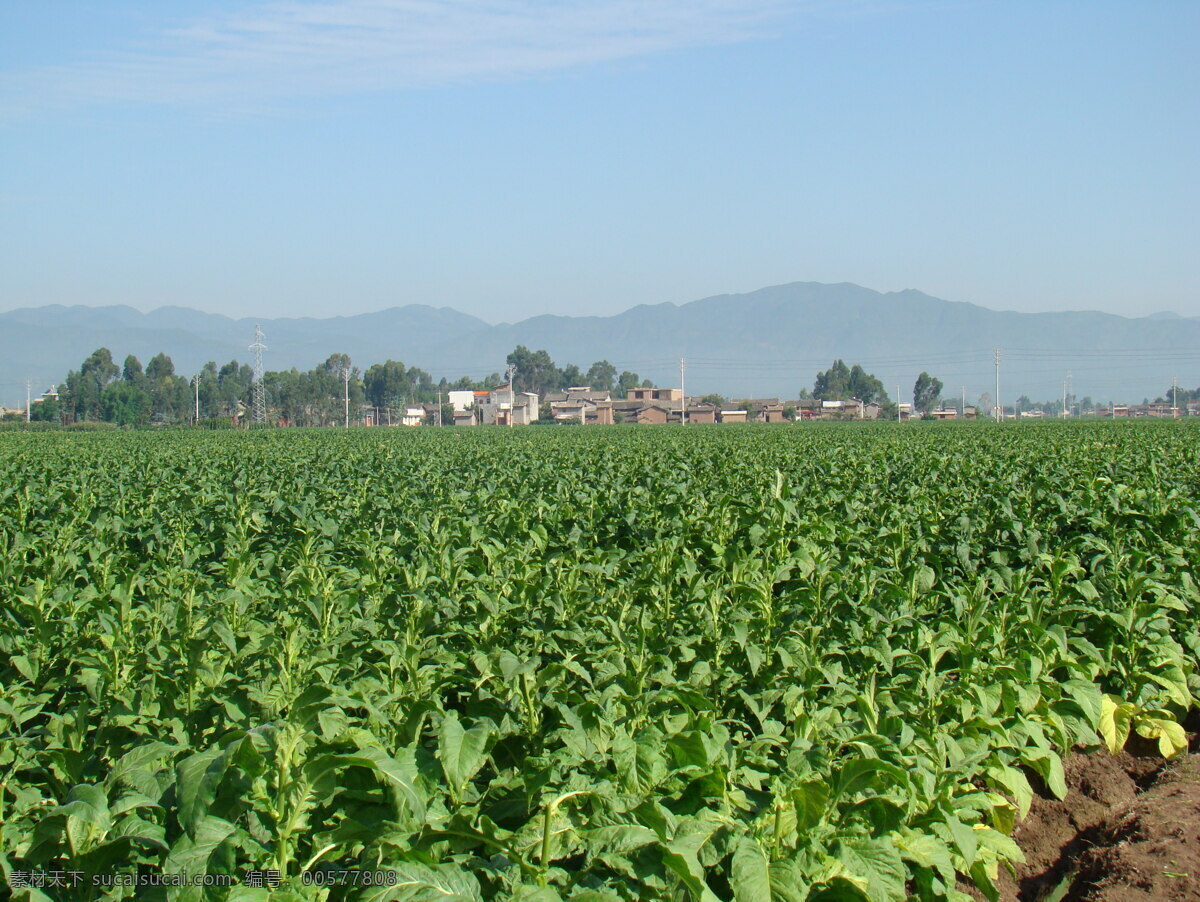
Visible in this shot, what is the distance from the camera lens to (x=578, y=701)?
450cm

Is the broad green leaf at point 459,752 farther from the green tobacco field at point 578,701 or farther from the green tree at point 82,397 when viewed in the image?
the green tree at point 82,397

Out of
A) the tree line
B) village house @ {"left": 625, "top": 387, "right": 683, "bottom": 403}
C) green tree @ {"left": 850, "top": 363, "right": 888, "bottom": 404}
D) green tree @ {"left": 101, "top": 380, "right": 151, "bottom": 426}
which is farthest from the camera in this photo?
green tree @ {"left": 850, "top": 363, "right": 888, "bottom": 404}

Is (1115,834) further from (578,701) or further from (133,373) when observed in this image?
(133,373)

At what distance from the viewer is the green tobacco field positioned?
3.09 m

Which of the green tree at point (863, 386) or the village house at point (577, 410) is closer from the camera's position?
the village house at point (577, 410)

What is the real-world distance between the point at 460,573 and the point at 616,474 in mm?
9880

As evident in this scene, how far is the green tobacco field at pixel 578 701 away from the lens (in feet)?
10.1

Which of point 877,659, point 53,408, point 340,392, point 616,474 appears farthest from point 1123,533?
point 340,392

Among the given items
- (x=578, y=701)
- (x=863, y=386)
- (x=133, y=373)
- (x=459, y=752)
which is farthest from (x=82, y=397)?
(x=459, y=752)

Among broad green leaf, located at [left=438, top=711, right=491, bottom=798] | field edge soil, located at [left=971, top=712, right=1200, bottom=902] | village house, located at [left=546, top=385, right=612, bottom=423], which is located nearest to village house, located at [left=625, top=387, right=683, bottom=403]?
village house, located at [left=546, top=385, right=612, bottom=423]

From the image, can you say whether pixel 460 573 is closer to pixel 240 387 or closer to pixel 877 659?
pixel 877 659

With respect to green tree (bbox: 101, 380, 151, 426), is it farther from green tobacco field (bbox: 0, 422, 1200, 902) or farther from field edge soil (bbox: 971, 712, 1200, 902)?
field edge soil (bbox: 971, 712, 1200, 902)

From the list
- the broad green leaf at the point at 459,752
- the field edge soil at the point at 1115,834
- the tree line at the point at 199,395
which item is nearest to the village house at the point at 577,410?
the tree line at the point at 199,395

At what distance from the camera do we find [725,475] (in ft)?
53.3
